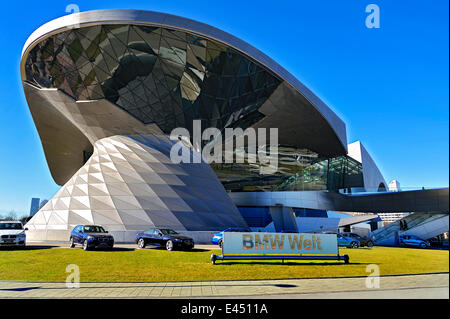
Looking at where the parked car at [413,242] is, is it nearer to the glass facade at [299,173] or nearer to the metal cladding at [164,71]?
the metal cladding at [164,71]

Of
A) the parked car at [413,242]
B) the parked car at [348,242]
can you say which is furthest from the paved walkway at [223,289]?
the parked car at [413,242]

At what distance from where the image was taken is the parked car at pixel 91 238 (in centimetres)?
1511

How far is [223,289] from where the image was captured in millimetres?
6750

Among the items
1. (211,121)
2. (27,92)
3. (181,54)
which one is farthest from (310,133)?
(27,92)

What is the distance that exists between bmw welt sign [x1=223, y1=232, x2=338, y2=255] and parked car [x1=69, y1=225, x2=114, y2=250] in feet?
23.9

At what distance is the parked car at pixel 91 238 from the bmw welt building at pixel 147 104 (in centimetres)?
294

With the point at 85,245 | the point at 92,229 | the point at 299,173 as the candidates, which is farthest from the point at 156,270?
the point at 299,173

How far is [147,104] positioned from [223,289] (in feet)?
76.5

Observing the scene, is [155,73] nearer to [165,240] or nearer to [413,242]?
[165,240]

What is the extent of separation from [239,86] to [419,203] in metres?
25.9

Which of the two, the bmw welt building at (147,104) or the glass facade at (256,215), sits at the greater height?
the bmw welt building at (147,104)

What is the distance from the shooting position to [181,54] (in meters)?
24.1

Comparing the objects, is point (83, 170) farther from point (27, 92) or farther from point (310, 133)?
point (310, 133)
